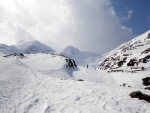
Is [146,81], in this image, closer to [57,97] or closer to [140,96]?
[140,96]

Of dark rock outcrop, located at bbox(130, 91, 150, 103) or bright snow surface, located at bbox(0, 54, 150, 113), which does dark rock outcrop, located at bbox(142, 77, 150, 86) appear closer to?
bright snow surface, located at bbox(0, 54, 150, 113)

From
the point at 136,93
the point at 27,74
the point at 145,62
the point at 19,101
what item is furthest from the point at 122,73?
the point at 19,101

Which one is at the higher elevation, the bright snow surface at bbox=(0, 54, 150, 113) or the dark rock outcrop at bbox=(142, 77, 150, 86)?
the dark rock outcrop at bbox=(142, 77, 150, 86)

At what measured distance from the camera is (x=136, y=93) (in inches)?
960

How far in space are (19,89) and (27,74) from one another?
9.32 metres

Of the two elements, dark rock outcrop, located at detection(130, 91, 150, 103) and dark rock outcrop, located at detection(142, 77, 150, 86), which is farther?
dark rock outcrop, located at detection(142, 77, 150, 86)

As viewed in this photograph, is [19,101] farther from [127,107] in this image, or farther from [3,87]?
[127,107]

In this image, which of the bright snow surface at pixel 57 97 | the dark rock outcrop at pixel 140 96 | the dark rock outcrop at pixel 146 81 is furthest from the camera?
the dark rock outcrop at pixel 146 81

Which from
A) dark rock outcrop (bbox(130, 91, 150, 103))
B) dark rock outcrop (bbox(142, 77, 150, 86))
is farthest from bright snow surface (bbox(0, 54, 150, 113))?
dark rock outcrop (bbox(142, 77, 150, 86))

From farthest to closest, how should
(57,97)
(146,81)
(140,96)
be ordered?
(146,81)
(57,97)
(140,96)

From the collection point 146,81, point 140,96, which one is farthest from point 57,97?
point 146,81

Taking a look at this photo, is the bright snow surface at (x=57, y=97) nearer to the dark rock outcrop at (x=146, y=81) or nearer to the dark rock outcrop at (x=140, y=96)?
the dark rock outcrop at (x=140, y=96)

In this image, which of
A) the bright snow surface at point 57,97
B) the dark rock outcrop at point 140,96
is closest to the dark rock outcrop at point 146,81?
the bright snow surface at point 57,97

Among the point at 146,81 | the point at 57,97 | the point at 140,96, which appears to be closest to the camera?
the point at 140,96
